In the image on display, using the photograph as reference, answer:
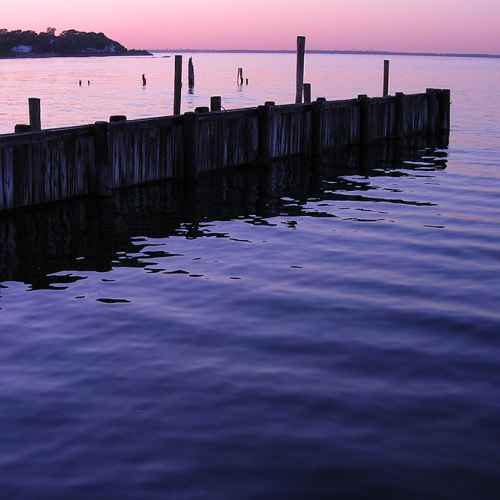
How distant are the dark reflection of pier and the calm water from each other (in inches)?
2.8

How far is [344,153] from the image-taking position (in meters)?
28.8

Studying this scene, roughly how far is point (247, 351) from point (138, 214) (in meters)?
8.62

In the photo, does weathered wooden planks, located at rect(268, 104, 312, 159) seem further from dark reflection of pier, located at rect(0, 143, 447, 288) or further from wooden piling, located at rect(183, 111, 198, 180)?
wooden piling, located at rect(183, 111, 198, 180)

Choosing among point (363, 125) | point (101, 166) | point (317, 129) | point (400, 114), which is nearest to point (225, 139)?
point (317, 129)

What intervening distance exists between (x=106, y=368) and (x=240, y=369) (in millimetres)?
1306

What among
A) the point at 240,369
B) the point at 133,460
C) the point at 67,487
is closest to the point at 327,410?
the point at 240,369

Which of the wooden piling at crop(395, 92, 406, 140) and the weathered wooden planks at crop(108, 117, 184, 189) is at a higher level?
the wooden piling at crop(395, 92, 406, 140)

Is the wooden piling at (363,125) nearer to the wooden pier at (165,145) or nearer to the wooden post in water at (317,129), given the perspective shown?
the wooden pier at (165,145)

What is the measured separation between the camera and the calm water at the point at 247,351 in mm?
6898

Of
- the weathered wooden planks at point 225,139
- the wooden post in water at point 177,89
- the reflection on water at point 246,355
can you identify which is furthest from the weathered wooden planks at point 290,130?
the reflection on water at point 246,355

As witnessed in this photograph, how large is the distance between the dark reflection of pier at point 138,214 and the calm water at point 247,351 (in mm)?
71

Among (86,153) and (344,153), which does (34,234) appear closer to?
(86,153)

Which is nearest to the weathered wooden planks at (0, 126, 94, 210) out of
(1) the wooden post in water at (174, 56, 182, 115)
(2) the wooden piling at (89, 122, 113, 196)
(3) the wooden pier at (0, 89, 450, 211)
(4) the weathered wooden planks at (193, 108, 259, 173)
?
(3) the wooden pier at (0, 89, 450, 211)

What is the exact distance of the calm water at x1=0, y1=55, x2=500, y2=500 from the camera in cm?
690
